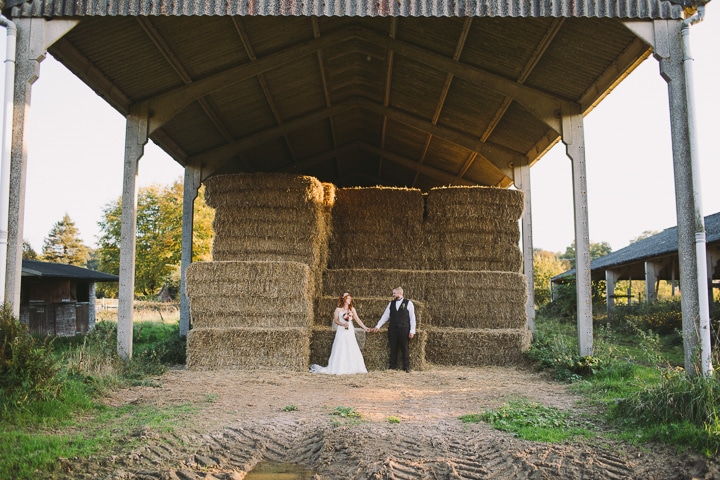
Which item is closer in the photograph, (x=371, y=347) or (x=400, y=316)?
(x=400, y=316)

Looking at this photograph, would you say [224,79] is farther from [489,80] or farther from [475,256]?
[475,256]

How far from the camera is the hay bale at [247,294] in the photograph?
1196 cm

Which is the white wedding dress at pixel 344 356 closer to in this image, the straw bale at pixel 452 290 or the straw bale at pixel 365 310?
the straw bale at pixel 365 310

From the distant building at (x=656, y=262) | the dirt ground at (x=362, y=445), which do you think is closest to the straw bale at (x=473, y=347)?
the dirt ground at (x=362, y=445)

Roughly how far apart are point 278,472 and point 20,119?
5368mm

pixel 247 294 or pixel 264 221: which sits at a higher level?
pixel 264 221

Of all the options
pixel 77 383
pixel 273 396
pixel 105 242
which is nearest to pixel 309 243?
pixel 273 396

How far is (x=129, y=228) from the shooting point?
11.5 metres

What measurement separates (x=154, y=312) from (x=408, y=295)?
18.3 m

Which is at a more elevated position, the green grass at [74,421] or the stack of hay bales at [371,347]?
the stack of hay bales at [371,347]

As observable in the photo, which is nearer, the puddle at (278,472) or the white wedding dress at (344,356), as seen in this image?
the puddle at (278,472)

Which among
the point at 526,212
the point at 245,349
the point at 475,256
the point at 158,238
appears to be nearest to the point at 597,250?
the point at 158,238

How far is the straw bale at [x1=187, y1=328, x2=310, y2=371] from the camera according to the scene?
1165 centimetres

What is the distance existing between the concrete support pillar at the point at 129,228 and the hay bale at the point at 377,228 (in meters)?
4.55
